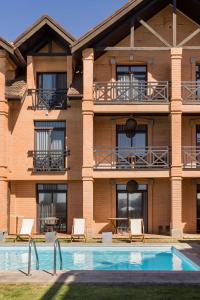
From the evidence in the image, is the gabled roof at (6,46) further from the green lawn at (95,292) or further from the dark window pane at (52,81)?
the green lawn at (95,292)

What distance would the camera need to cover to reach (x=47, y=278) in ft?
34.8

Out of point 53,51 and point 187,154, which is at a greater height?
point 53,51

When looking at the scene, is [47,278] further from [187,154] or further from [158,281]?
[187,154]

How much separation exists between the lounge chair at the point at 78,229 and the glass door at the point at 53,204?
236 centimetres

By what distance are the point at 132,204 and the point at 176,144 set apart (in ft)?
13.3

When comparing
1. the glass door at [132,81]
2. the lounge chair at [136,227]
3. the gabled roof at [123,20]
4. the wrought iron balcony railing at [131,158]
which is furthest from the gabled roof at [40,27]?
the lounge chair at [136,227]

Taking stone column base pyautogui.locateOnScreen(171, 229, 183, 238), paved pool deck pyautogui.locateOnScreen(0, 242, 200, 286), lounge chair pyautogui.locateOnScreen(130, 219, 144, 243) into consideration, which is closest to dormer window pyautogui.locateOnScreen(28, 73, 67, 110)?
lounge chair pyautogui.locateOnScreen(130, 219, 144, 243)

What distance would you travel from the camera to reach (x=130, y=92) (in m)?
21.1

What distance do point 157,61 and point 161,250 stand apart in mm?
Result: 10088

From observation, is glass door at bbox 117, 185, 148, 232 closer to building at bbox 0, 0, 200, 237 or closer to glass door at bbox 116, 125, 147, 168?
building at bbox 0, 0, 200, 237

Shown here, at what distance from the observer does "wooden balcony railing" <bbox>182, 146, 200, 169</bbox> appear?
840 inches

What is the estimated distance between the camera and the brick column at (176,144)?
778 inches

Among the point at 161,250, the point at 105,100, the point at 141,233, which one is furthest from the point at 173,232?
the point at 105,100

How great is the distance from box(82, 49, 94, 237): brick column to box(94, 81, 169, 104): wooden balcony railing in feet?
1.97
